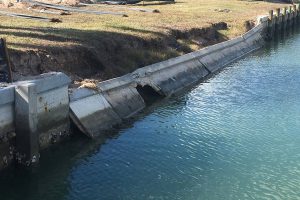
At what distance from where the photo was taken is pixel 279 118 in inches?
1001

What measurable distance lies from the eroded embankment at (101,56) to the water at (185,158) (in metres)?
3.79

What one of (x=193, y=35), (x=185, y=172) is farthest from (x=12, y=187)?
(x=193, y=35)

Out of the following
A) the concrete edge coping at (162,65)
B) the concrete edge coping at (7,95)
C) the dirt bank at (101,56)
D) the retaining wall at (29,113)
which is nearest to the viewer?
the concrete edge coping at (7,95)

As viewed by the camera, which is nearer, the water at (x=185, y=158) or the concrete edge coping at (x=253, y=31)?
the water at (x=185, y=158)

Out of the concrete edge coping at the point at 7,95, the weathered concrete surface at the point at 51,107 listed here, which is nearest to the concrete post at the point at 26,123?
the concrete edge coping at the point at 7,95

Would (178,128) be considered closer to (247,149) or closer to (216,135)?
(216,135)

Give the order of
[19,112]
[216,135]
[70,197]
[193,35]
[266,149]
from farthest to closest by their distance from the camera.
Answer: [193,35] < [216,135] < [266,149] < [19,112] < [70,197]

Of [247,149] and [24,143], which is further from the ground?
[24,143]

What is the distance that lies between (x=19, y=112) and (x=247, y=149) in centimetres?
1008

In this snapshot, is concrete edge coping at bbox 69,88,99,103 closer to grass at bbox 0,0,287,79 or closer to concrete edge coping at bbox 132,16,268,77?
grass at bbox 0,0,287,79

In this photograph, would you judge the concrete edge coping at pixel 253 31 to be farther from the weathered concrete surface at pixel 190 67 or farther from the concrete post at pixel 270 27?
the concrete post at pixel 270 27

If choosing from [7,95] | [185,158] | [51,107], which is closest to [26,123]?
[7,95]

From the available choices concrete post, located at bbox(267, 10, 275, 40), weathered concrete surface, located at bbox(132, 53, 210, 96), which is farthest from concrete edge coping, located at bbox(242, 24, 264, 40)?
weathered concrete surface, located at bbox(132, 53, 210, 96)

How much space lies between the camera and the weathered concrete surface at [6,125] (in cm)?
1745
